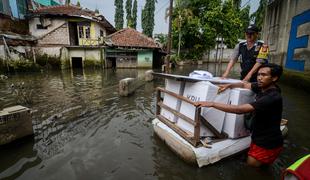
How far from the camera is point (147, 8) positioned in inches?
1694

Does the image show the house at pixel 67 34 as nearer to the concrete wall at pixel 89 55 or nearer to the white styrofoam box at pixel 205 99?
the concrete wall at pixel 89 55

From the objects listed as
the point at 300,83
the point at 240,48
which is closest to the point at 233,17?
the point at 300,83

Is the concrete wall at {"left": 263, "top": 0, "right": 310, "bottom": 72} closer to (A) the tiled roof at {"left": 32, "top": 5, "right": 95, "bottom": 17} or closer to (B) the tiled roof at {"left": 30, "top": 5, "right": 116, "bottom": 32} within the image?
(B) the tiled roof at {"left": 30, "top": 5, "right": 116, "bottom": 32}

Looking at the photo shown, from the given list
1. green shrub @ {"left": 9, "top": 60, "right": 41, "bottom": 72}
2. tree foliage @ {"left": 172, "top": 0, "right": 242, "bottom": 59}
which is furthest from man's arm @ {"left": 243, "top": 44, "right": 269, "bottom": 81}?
tree foliage @ {"left": 172, "top": 0, "right": 242, "bottom": 59}

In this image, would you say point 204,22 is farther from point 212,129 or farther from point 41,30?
point 212,129

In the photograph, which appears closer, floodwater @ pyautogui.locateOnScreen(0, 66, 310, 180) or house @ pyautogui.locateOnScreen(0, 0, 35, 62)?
floodwater @ pyautogui.locateOnScreen(0, 66, 310, 180)

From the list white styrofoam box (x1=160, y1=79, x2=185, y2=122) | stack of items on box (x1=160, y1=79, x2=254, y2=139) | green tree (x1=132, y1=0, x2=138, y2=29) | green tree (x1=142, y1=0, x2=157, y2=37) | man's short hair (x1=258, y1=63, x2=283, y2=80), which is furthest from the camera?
green tree (x1=132, y1=0, x2=138, y2=29)

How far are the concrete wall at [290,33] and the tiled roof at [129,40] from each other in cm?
1350

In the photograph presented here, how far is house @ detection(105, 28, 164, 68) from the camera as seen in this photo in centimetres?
2331

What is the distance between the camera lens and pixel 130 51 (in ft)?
78.1

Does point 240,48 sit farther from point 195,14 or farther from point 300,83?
point 195,14

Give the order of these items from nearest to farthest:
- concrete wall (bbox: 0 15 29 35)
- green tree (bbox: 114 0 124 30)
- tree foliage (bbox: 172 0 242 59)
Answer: concrete wall (bbox: 0 15 29 35) → tree foliage (bbox: 172 0 242 59) → green tree (bbox: 114 0 124 30)

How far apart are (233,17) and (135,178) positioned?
3347cm

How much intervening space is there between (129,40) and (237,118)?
22269 millimetres
